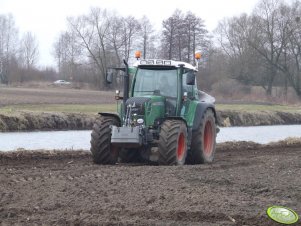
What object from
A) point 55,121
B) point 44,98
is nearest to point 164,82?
point 55,121

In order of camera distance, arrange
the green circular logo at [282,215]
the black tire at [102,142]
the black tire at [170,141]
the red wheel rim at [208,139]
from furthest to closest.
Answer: the red wheel rim at [208,139] < the black tire at [102,142] < the black tire at [170,141] < the green circular logo at [282,215]

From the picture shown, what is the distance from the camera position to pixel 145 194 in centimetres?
793

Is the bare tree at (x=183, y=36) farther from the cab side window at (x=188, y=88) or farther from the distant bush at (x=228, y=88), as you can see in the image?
the cab side window at (x=188, y=88)

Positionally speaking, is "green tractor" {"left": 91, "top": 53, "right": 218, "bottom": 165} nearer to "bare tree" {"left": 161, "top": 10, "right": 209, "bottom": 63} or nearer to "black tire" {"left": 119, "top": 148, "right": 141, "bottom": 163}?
"black tire" {"left": 119, "top": 148, "right": 141, "bottom": 163}

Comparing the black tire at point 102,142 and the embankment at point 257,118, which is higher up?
the black tire at point 102,142

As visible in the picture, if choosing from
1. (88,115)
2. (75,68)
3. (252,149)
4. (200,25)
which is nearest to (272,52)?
(200,25)

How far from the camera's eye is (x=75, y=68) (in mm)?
68688

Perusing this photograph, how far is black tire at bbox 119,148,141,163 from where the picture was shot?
43.5ft

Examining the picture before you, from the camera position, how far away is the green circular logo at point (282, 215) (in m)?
6.56

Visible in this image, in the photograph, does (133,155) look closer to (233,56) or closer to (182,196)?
(182,196)

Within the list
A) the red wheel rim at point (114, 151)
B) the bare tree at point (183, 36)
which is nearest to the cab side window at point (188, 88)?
the red wheel rim at point (114, 151)

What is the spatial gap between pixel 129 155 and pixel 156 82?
1.79m

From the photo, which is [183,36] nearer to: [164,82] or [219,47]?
[219,47]

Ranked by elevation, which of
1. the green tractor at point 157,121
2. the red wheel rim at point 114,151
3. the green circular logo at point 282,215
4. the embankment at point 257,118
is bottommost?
the embankment at point 257,118
